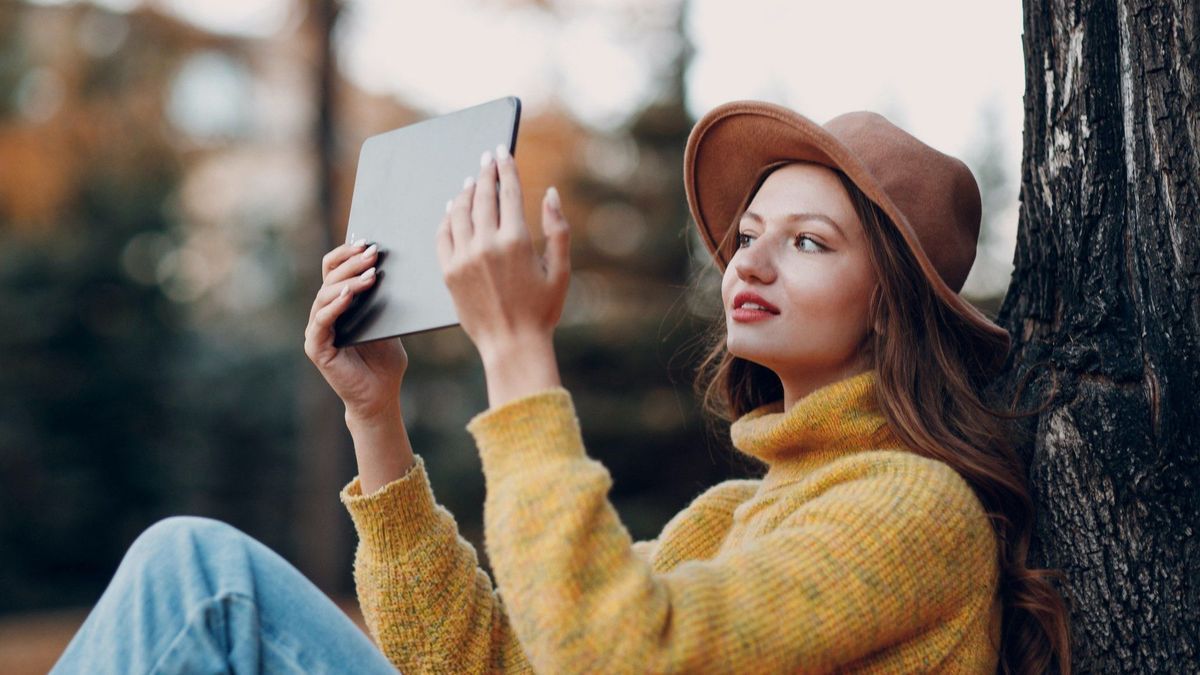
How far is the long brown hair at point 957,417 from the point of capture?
1.87m

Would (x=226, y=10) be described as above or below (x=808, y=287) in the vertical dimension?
above

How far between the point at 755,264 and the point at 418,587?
0.85 meters

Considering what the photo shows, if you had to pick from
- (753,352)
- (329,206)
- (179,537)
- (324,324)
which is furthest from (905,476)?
(329,206)

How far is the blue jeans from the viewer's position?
1.70 metres

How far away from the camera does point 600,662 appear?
147 centimetres

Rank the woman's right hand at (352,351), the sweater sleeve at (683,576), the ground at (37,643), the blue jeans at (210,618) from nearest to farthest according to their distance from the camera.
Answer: the sweater sleeve at (683,576), the blue jeans at (210,618), the woman's right hand at (352,351), the ground at (37,643)

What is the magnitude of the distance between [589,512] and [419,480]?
0.73 m

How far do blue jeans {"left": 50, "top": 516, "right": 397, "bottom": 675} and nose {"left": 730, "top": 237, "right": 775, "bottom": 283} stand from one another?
897 mm

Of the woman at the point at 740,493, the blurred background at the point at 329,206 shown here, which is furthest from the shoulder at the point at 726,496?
the blurred background at the point at 329,206

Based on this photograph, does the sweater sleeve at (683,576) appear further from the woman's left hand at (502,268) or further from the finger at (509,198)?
the finger at (509,198)

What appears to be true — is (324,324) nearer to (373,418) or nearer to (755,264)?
(373,418)

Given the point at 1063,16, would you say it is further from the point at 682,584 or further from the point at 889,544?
the point at 682,584

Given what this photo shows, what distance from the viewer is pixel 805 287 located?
201 cm

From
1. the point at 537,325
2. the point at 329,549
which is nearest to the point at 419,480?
the point at 537,325
